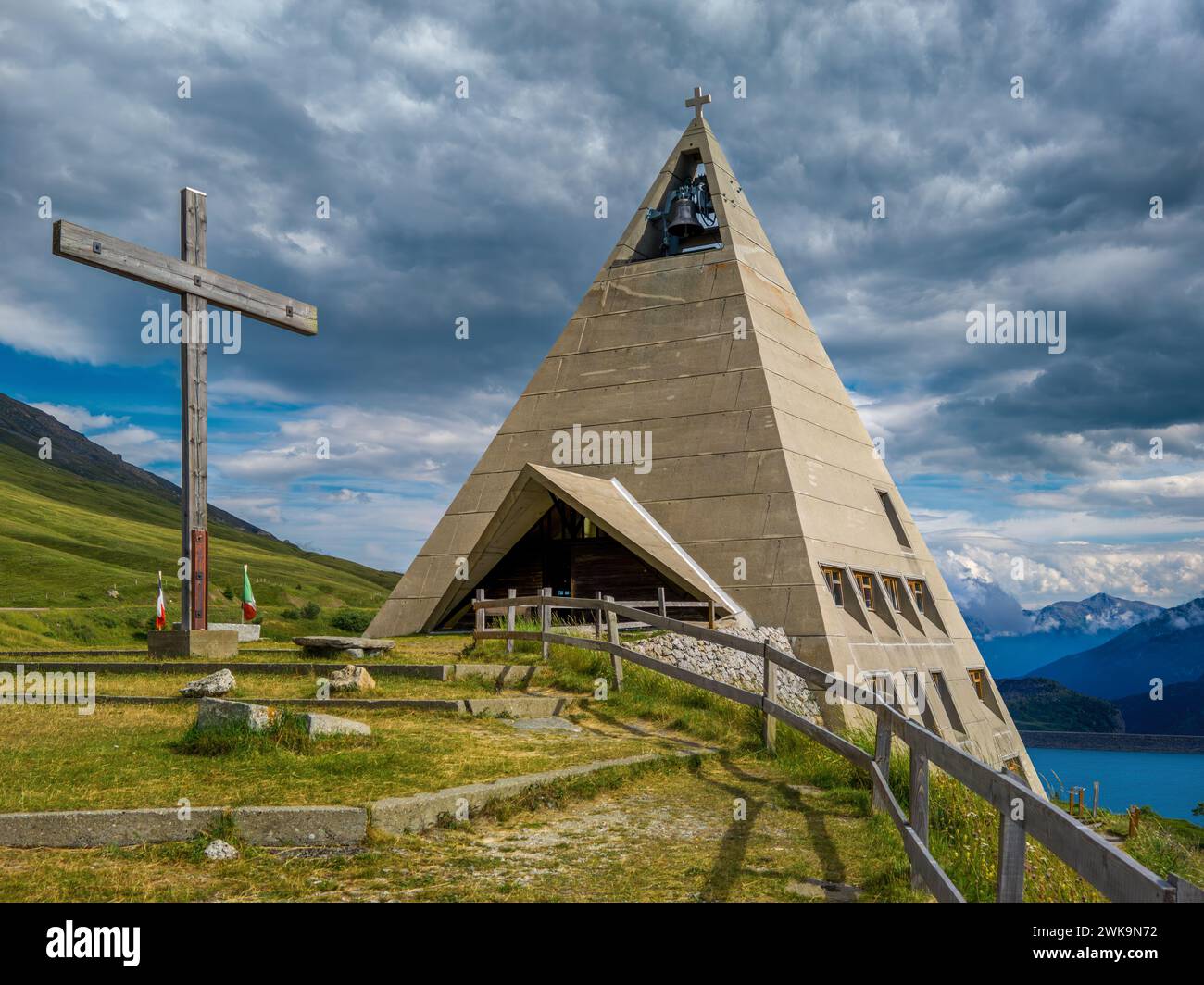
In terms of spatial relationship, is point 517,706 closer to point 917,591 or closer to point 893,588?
point 893,588

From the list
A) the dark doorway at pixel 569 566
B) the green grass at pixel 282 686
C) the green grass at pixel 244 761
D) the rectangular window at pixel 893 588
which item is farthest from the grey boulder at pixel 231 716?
the rectangular window at pixel 893 588

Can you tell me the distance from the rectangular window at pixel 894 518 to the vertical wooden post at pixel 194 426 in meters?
21.1

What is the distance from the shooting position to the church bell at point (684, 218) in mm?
33062

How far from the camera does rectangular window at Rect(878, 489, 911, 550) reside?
32.1 metres

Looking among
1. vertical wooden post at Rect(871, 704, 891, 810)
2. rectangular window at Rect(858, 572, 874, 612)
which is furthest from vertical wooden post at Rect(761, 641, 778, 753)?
rectangular window at Rect(858, 572, 874, 612)

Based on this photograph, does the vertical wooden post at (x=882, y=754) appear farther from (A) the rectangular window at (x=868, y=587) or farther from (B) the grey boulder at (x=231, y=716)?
(A) the rectangular window at (x=868, y=587)

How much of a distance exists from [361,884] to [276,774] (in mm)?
2607

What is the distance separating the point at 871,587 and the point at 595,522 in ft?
27.8

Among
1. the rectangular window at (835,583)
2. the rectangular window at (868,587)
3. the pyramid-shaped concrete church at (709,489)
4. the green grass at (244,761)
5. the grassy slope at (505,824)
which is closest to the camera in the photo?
the grassy slope at (505,824)

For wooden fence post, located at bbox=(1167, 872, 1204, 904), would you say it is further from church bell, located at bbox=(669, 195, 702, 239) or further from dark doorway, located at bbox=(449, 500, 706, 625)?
church bell, located at bbox=(669, 195, 702, 239)

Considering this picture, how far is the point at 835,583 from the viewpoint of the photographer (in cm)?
2586

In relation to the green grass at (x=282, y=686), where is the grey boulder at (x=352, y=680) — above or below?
above

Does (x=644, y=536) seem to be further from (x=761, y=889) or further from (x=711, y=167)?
(x=761, y=889)

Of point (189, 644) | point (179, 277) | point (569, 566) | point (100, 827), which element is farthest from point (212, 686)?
point (569, 566)
